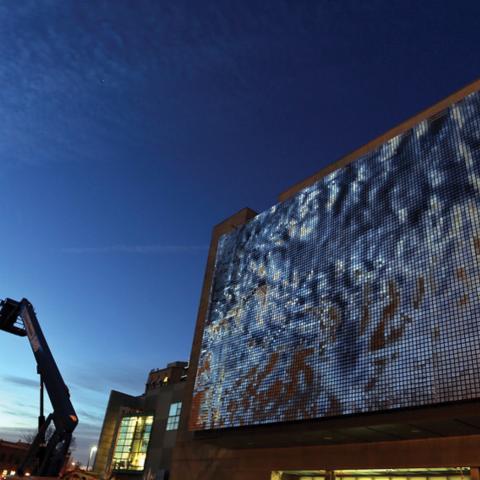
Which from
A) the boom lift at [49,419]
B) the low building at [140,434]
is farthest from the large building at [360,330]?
the low building at [140,434]

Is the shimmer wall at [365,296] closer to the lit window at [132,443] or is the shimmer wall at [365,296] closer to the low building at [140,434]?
the low building at [140,434]

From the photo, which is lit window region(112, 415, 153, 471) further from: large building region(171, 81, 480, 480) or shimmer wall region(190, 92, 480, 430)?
shimmer wall region(190, 92, 480, 430)

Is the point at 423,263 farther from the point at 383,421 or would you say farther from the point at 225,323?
the point at 225,323

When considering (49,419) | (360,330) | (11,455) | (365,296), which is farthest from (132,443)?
(11,455)

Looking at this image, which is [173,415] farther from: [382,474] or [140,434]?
[382,474]

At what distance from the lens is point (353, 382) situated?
23562 millimetres

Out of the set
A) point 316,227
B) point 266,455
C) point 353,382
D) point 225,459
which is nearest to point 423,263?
point 353,382

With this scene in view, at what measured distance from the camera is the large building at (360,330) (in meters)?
20.9

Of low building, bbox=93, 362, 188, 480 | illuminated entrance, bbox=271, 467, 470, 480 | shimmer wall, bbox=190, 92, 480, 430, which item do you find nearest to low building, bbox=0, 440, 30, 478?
low building, bbox=93, 362, 188, 480

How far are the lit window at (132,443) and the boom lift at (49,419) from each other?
3660 cm

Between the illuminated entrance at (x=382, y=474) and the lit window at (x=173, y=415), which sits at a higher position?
the lit window at (x=173, y=415)

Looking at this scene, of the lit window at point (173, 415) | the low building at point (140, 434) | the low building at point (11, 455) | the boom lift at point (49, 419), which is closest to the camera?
the boom lift at point (49, 419)

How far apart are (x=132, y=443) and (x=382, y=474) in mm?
44275

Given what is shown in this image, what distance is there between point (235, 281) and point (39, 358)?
15.5 metres
